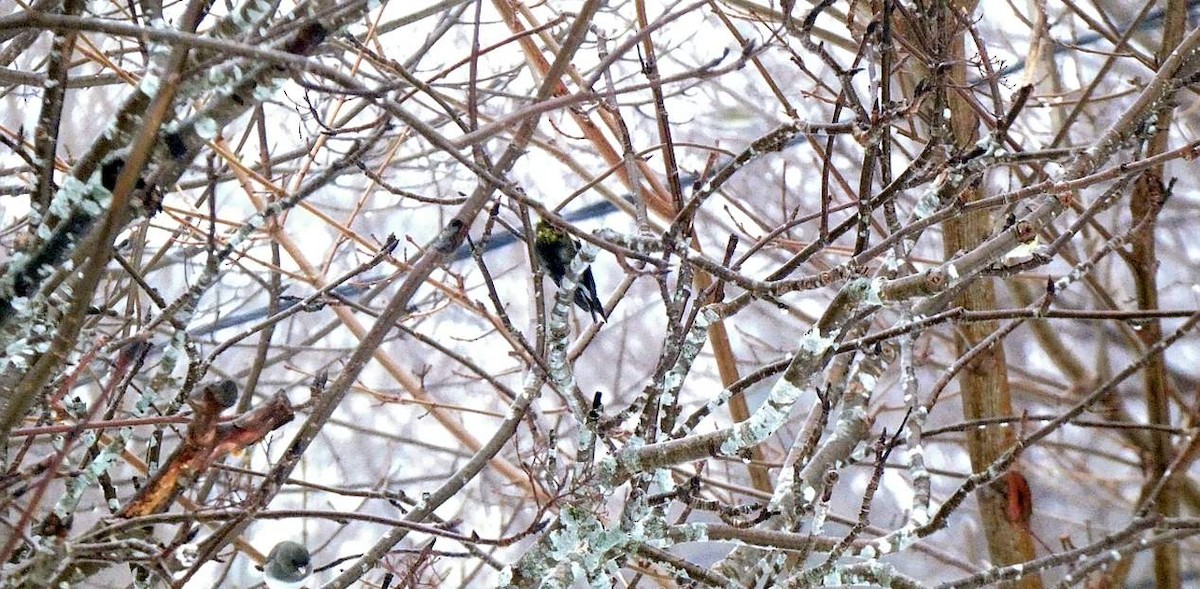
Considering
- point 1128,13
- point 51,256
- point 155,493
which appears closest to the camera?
point 51,256

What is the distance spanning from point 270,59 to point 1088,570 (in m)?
0.96

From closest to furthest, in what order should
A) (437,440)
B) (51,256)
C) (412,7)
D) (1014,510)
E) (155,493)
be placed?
(51,256) < (155,493) < (1014,510) < (412,7) < (437,440)

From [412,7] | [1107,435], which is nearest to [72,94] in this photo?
[412,7]

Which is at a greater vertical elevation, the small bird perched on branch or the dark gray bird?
the small bird perched on branch

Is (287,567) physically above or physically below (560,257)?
below

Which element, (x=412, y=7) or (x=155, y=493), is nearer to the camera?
(x=155, y=493)

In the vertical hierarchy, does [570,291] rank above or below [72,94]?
below

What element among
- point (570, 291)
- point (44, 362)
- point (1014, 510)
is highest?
point (1014, 510)

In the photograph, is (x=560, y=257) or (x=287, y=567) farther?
(x=560, y=257)

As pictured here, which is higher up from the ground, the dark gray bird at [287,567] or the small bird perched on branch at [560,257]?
the small bird perched on branch at [560,257]

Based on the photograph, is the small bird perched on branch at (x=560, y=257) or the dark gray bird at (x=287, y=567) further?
the small bird perched on branch at (x=560, y=257)

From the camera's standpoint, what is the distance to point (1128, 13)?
2393 millimetres

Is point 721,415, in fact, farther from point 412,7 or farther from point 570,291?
point 570,291

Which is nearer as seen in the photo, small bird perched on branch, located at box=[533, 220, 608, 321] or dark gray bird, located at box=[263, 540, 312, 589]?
dark gray bird, located at box=[263, 540, 312, 589]
